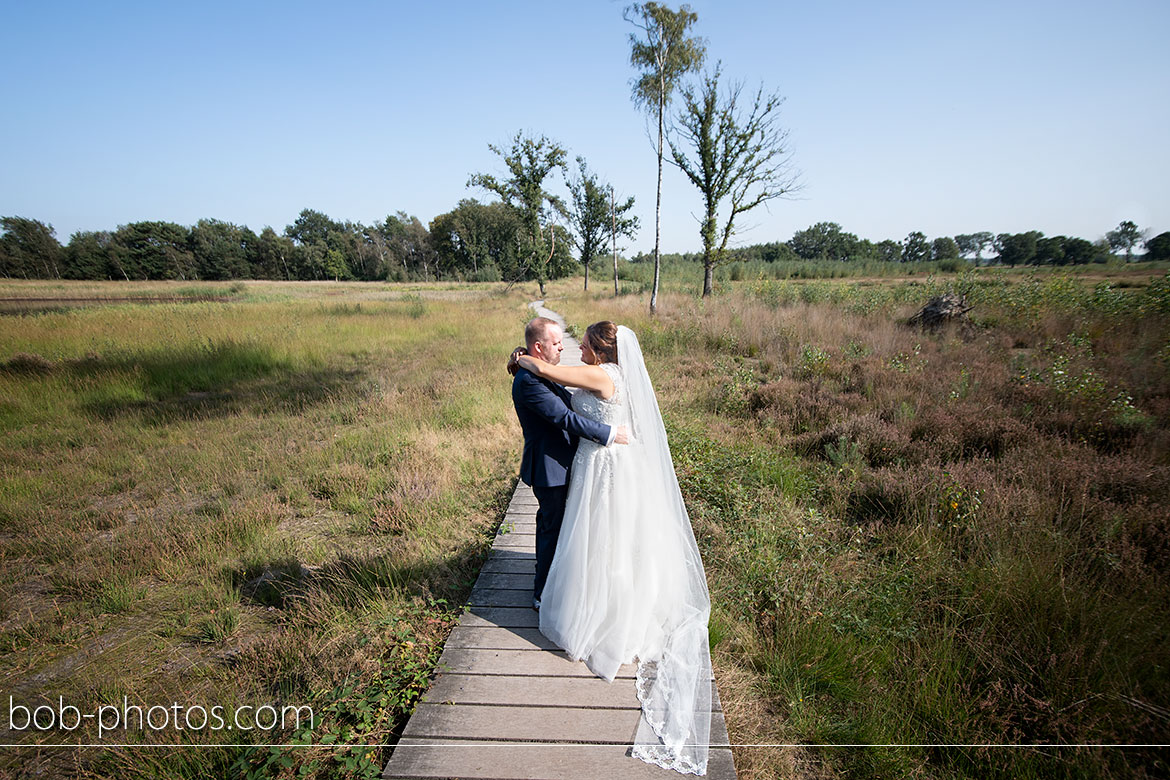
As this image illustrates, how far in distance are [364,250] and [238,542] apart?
8996cm

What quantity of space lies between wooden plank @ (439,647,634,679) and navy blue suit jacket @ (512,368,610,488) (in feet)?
3.75

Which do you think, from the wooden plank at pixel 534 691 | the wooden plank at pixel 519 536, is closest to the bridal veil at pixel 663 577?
the wooden plank at pixel 534 691

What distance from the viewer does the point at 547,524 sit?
323 cm

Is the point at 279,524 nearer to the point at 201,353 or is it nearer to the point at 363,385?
the point at 363,385

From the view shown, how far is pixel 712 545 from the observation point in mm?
4230

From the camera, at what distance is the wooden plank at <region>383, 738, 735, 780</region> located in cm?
212

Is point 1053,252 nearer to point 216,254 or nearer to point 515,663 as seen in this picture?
point 515,663

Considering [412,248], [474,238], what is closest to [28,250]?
[412,248]

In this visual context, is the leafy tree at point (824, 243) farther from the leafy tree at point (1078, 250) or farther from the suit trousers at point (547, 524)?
the suit trousers at point (547, 524)

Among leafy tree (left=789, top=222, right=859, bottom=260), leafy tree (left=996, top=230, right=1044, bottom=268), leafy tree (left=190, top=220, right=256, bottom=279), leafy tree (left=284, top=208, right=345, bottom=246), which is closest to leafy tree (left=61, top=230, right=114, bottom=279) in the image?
leafy tree (left=190, top=220, right=256, bottom=279)

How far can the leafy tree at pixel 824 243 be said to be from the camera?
6284 cm

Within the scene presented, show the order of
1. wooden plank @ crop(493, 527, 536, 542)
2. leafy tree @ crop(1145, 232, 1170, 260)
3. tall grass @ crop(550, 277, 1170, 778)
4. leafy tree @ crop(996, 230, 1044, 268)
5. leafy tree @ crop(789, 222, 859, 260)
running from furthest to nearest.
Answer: leafy tree @ crop(789, 222, 859, 260)
leafy tree @ crop(996, 230, 1044, 268)
leafy tree @ crop(1145, 232, 1170, 260)
wooden plank @ crop(493, 527, 536, 542)
tall grass @ crop(550, 277, 1170, 778)

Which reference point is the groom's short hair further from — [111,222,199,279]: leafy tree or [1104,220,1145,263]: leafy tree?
[111,222,199,279]: leafy tree

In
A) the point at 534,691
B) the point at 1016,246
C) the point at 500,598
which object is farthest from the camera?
the point at 1016,246
